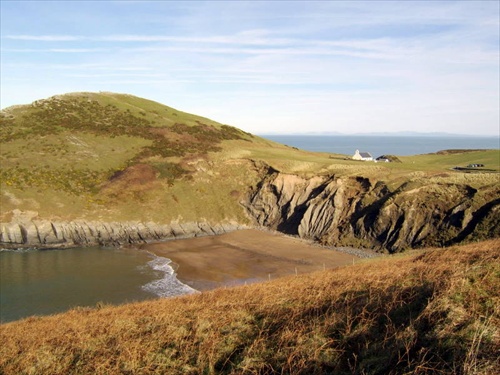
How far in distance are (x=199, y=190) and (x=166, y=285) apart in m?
26.5

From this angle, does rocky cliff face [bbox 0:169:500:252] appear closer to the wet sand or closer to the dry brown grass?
the wet sand

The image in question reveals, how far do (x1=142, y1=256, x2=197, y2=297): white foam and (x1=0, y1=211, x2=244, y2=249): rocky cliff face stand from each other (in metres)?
10.6

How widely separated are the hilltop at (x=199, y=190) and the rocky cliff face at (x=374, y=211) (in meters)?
0.15

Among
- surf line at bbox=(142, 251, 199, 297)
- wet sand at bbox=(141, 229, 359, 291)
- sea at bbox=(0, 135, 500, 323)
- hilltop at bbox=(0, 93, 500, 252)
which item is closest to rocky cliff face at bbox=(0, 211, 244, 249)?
hilltop at bbox=(0, 93, 500, 252)

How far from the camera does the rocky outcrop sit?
4610 centimetres

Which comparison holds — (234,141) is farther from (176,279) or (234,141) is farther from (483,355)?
(483,355)

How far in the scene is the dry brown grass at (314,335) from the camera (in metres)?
7.09

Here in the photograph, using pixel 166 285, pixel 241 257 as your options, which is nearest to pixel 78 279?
pixel 166 285

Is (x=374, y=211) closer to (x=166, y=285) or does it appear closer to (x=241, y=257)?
(x=241, y=257)

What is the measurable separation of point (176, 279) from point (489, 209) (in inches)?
1279

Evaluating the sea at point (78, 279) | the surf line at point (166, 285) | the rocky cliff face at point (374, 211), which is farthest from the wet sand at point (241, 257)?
the rocky cliff face at point (374, 211)

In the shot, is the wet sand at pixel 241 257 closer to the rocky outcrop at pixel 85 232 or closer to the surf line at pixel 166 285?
the surf line at pixel 166 285

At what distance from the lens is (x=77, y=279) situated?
36.0m

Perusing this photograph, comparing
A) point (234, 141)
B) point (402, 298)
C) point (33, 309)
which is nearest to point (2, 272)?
point (33, 309)
